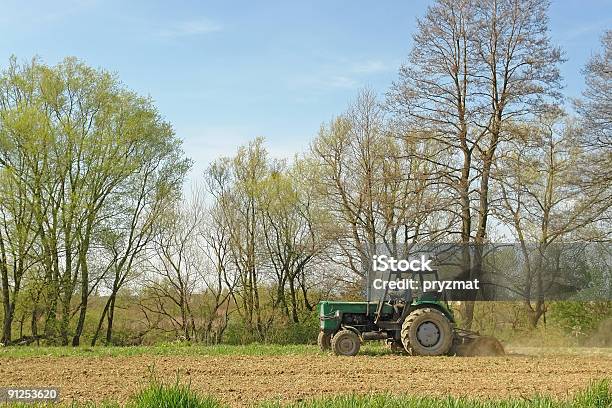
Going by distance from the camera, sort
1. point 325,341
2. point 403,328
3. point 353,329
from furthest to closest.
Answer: point 325,341, point 353,329, point 403,328

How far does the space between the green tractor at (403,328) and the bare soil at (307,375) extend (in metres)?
0.71

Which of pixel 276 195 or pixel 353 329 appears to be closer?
pixel 353 329

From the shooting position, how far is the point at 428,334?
16.9 meters

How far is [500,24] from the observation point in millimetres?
24500

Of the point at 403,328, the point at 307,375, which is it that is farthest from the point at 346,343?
the point at 307,375

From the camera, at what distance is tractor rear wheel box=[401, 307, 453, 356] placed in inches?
662

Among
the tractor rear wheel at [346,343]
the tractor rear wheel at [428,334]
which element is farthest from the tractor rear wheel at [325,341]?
the tractor rear wheel at [428,334]

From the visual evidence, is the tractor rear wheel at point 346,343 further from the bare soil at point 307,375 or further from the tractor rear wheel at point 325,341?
the tractor rear wheel at point 325,341

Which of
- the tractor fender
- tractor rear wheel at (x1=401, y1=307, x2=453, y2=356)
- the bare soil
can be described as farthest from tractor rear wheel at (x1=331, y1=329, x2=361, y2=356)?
tractor rear wheel at (x1=401, y1=307, x2=453, y2=356)

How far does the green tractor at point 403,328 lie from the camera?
16875 millimetres

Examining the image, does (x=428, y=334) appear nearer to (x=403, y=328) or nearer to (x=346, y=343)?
(x=403, y=328)

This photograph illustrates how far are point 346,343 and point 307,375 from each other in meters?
5.03

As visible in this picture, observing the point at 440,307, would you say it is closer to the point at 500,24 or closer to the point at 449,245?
the point at 449,245

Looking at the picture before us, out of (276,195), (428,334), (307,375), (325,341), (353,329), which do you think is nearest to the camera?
(307,375)
